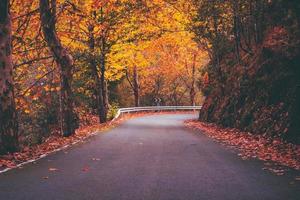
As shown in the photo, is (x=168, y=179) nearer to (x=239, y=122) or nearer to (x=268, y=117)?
(x=268, y=117)

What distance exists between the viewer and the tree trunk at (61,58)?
60.2ft

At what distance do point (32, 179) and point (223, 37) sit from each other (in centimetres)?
1896

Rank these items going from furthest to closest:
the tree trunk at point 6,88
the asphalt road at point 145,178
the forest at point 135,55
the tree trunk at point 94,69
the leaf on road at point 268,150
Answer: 1. the tree trunk at point 94,69
2. the forest at point 135,55
3. the tree trunk at point 6,88
4. the leaf on road at point 268,150
5. the asphalt road at point 145,178

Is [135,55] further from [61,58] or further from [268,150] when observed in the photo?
[268,150]

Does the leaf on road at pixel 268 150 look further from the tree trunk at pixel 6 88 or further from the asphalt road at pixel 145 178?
the tree trunk at pixel 6 88

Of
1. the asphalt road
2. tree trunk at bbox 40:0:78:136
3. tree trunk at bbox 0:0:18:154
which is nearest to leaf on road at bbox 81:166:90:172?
the asphalt road

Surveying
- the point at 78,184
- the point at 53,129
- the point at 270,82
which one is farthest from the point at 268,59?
the point at 53,129

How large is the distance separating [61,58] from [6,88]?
21.1ft

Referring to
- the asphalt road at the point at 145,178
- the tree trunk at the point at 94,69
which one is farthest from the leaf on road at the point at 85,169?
the tree trunk at the point at 94,69

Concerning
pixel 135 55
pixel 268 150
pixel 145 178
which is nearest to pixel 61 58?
pixel 268 150

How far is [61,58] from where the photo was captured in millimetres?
19359

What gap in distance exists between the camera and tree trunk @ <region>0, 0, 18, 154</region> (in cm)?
1303

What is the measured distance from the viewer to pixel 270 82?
18922 mm

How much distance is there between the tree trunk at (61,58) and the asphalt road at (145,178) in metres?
6.06
